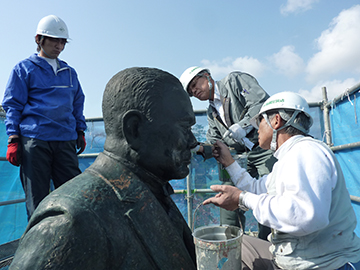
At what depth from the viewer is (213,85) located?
12.9ft

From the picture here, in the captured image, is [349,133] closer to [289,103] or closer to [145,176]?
[289,103]

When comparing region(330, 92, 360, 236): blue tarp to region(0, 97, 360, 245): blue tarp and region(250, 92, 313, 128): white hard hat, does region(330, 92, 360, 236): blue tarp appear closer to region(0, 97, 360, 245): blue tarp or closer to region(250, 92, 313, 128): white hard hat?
region(0, 97, 360, 245): blue tarp

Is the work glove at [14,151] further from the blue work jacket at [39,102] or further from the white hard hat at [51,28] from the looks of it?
the white hard hat at [51,28]

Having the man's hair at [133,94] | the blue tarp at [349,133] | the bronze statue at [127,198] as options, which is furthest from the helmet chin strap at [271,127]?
the blue tarp at [349,133]

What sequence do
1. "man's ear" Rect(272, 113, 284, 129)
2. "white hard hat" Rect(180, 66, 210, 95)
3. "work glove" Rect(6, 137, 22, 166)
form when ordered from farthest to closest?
1. "white hard hat" Rect(180, 66, 210, 95)
2. "work glove" Rect(6, 137, 22, 166)
3. "man's ear" Rect(272, 113, 284, 129)

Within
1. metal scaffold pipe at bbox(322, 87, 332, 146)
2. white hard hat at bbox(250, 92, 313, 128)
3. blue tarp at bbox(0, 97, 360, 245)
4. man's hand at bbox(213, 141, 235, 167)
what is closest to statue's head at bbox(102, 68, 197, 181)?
white hard hat at bbox(250, 92, 313, 128)

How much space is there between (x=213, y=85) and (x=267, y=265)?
2.56 m

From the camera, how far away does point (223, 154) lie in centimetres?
276

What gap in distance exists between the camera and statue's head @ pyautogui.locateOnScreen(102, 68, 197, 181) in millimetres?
1551

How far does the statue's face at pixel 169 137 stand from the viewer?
5.14ft

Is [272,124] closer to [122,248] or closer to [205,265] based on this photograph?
[205,265]

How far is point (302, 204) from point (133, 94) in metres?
1.17

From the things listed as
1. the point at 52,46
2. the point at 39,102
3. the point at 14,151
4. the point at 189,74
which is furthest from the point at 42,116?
the point at 189,74

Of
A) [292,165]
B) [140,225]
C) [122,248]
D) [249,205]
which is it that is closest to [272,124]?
[292,165]
